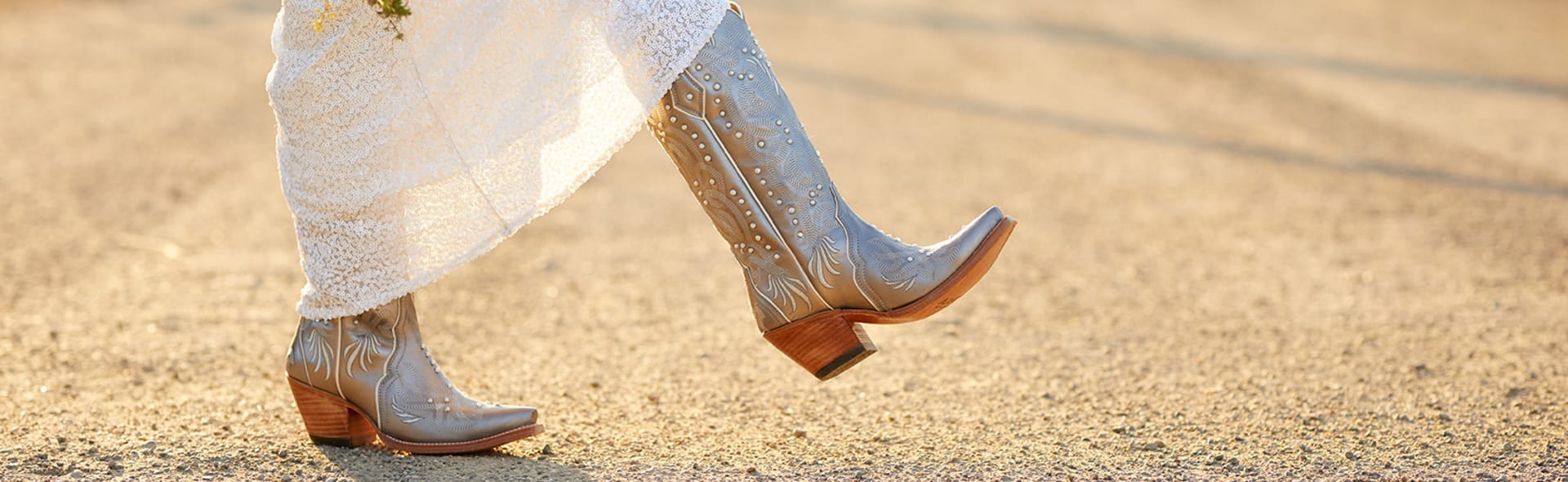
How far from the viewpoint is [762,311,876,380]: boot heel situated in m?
2.49

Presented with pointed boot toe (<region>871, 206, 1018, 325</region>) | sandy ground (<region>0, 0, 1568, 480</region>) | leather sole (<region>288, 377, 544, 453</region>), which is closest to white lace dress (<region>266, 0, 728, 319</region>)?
leather sole (<region>288, 377, 544, 453</region>)

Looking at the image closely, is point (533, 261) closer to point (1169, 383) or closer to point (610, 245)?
point (610, 245)

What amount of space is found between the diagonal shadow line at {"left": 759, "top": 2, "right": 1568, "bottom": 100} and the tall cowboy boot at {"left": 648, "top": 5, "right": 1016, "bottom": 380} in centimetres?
679

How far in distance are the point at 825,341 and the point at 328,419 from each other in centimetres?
95

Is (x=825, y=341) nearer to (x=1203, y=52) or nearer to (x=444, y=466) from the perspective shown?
(x=444, y=466)

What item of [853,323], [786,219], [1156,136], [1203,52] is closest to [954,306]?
[853,323]

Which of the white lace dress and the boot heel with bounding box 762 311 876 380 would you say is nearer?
the white lace dress

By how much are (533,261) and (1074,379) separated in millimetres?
2033

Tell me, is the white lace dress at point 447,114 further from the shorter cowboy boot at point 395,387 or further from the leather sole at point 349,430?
the leather sole at point 349,430

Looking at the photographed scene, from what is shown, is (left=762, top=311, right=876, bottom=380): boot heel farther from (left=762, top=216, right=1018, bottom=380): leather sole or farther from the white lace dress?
the white lace dress

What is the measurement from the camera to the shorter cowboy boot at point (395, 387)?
8.48 feet

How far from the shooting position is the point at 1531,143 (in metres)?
6.65

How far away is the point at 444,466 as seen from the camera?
257 centimetres

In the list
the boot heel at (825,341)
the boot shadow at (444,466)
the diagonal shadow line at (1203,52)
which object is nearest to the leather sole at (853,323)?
the boot heel at (825,341)
